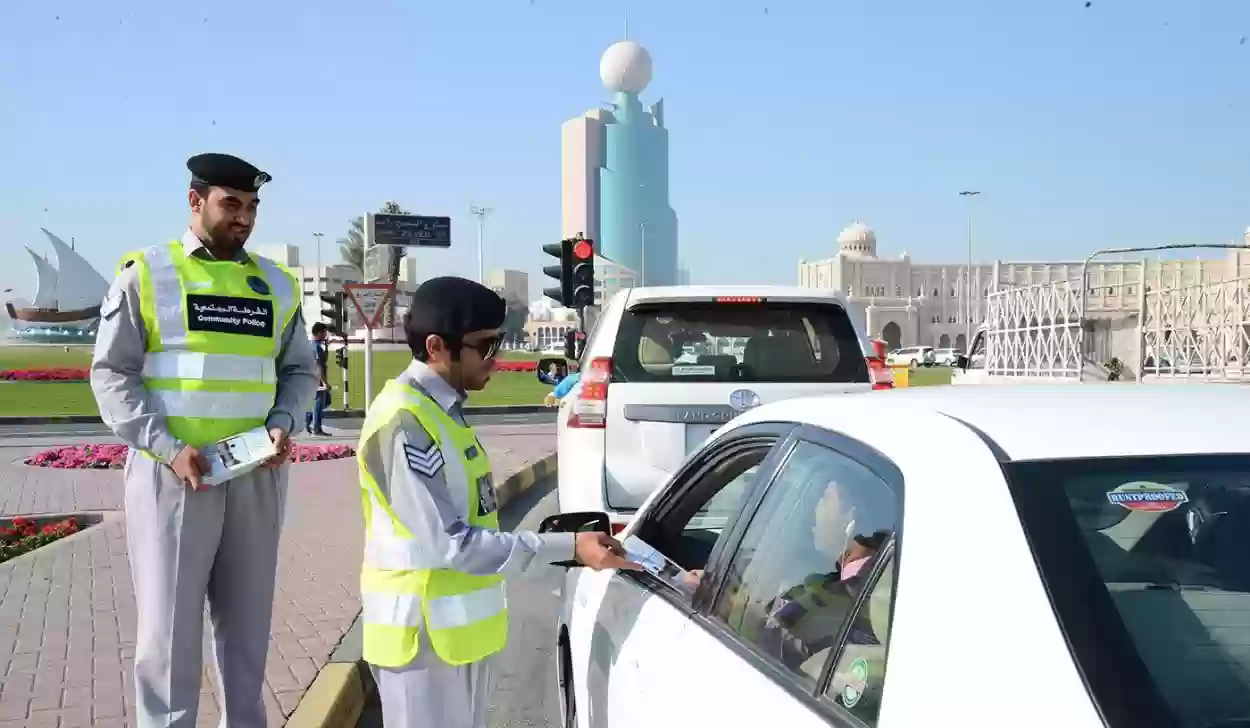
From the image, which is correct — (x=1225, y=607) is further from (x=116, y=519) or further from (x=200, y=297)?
(x=116, y=519)

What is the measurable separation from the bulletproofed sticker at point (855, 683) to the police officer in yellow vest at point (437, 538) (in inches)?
39.4

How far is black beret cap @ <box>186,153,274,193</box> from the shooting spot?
3.39m

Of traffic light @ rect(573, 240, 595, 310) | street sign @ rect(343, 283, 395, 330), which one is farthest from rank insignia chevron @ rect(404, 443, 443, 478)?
street sign @ rect(343, 283, 395, 330)

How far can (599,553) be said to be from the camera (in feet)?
9.09

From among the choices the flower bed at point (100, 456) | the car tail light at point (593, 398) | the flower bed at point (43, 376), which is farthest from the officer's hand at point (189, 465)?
the flower bed at point (43, 376)

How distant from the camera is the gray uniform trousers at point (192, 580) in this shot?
334 cm

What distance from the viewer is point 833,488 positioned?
2.28 m

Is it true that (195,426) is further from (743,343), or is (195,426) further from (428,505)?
(743,343)

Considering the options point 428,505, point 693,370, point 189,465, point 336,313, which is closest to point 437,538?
point 428,505

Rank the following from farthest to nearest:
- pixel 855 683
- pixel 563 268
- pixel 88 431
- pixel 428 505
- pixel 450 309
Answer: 1. pixel 88 431
2. pixel 563 268
3. pixel 450 309
4. pixel 428 505
5. pixel 855 683

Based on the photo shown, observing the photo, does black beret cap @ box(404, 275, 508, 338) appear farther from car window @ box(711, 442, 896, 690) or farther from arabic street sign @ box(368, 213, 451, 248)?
arabic street sign @ box(368, 213, 451, 248)

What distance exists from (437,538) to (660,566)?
62 centimetres

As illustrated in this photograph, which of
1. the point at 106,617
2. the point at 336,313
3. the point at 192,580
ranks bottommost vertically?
the point at 106,617

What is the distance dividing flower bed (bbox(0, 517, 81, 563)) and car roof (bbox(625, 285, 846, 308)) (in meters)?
4.89
